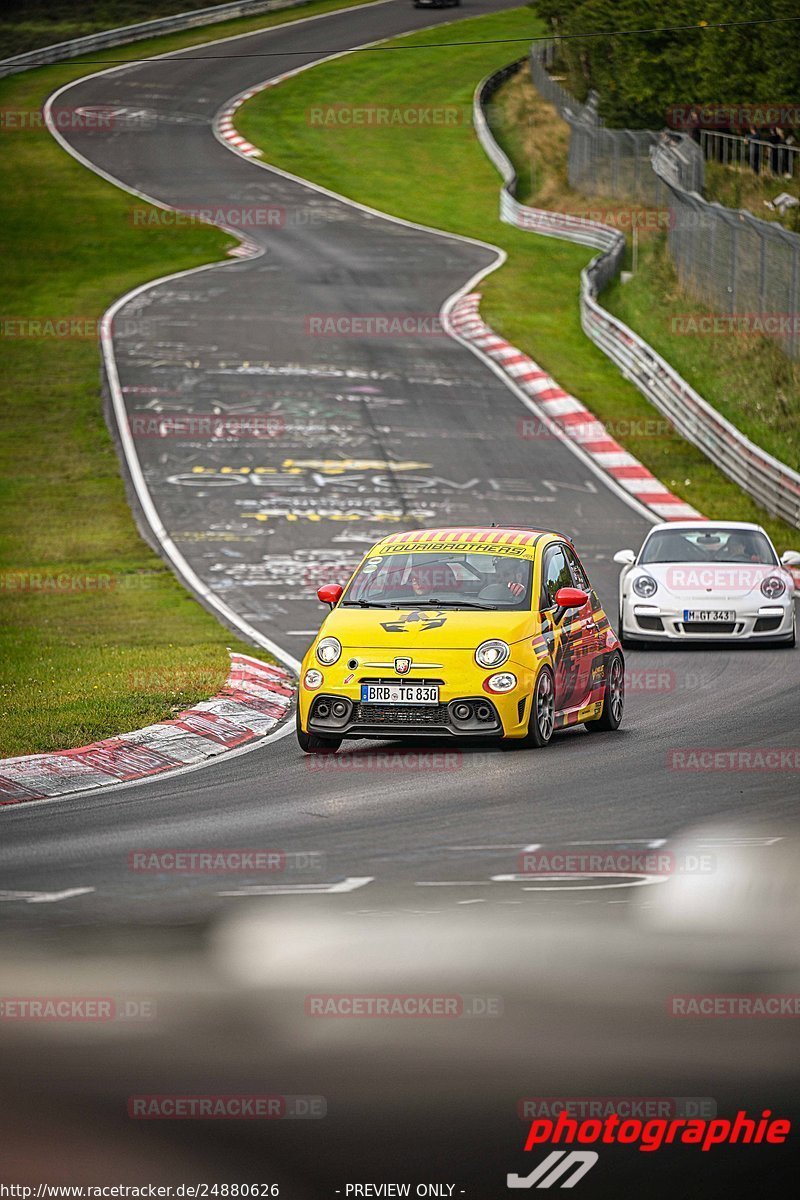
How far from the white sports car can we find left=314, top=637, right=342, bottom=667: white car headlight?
6867 millimetres

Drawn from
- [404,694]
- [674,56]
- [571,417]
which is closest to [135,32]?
[674,56]

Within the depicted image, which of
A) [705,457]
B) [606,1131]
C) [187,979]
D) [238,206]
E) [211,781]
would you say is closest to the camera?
[606,1131]

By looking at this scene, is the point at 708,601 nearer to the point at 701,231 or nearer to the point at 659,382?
the point at 659,382

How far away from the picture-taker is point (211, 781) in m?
12.1

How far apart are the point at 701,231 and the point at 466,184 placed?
2437 cm

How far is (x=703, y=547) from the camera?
21.2 meters

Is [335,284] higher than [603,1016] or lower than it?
lower

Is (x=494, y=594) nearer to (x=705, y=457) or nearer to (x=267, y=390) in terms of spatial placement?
(x=705, y=457)

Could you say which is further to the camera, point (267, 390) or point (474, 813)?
point (267, 390)

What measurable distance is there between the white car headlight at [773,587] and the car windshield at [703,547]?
2.84 ft

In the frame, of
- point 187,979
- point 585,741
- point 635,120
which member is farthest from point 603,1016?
point 635,120

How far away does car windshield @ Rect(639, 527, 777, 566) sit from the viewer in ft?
67.8

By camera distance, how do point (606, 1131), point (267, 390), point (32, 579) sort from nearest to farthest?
point (606, 1131), point (32, 579), point (267, 390)

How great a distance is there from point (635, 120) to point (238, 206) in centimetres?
1304
